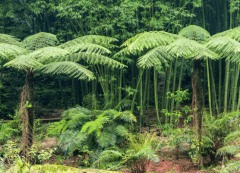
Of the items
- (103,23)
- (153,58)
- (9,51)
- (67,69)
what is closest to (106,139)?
(67,69)

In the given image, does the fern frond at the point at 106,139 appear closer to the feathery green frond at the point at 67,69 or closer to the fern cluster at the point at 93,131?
the fern cluster at the point at 93,131

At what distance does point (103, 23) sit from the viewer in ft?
16.0

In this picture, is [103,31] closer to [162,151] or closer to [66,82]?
[162,151]

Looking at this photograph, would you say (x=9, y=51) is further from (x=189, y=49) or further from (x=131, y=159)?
(x=189, y=49)

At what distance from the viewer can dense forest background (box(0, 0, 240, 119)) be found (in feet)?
15.5

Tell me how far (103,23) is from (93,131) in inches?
101

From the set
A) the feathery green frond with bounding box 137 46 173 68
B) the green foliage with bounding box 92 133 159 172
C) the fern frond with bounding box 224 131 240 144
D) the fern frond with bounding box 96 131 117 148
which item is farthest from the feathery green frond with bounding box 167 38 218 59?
the fern frond with bounding box 96 131 117 148

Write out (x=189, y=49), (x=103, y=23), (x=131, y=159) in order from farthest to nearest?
(x=103, y=23)
(x=131, y=159)
(x=189, y=49)

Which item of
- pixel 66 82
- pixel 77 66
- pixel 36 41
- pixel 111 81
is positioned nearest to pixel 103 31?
pixel 111 81

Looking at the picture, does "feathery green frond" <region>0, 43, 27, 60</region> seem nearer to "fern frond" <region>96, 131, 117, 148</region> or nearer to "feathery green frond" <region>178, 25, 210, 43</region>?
"fern frond" <region>96, 131, 117, 148</region>

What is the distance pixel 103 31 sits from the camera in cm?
520

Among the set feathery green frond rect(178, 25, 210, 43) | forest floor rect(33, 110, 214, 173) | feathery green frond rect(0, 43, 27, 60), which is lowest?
forest floor rect(33, 110, 214, 173)

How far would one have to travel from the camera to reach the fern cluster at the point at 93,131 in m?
3.50

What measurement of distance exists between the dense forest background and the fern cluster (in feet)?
3.09
